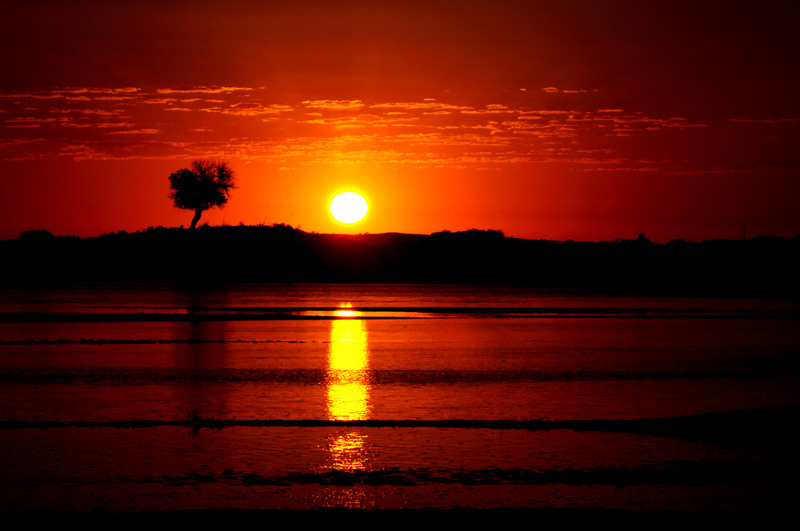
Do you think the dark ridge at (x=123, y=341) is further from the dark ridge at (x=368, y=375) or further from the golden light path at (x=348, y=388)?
the dark ridge at (x=368, y=375)

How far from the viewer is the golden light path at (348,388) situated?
1131 centimetres

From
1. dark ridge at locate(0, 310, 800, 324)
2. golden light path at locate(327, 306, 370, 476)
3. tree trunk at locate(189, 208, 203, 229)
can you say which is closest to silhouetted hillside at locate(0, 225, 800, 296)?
tree trunk at locate(189, 208, 203, 229)

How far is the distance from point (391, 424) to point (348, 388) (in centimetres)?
430

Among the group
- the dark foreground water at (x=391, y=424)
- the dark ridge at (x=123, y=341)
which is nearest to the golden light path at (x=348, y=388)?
the dark foreground water at (x=391, y=424)

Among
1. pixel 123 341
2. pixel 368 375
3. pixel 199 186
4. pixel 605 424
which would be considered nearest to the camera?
pixel 605 424

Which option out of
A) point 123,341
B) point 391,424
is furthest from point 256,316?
point 391,424

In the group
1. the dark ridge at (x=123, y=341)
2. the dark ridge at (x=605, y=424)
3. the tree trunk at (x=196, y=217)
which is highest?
the tree trunk at (x=196, y=217)

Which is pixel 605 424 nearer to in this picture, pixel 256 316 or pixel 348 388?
pixel 348 388

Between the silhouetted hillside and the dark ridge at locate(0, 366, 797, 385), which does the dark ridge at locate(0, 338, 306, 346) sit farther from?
the silhouetted hillside

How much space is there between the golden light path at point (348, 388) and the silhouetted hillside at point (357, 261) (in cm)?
9162

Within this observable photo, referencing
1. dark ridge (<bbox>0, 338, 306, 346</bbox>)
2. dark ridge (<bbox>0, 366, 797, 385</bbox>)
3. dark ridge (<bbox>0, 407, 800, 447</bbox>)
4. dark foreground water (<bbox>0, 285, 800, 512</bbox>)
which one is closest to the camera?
dark foreground water (<bbox>0, 285, 800, 512</bbox>)

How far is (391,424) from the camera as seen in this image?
13398 millimetres

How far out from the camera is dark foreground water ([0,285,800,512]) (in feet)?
31.3

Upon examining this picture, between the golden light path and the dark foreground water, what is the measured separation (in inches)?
2.1
